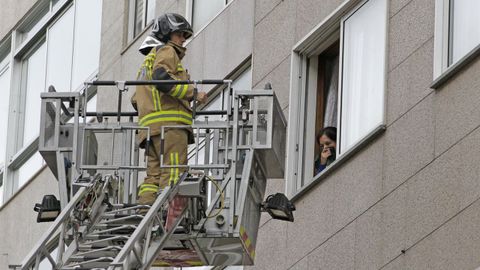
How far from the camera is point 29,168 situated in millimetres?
33125

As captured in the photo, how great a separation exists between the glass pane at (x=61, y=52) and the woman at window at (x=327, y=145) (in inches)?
445

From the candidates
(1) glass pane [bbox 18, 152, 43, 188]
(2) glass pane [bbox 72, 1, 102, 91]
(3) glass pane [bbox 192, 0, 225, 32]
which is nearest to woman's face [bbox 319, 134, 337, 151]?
(3) glass pane [bbox 192, 0, 225, 32]

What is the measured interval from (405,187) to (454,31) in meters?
1.72

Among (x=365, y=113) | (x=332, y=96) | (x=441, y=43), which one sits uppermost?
(x=441, y=43)

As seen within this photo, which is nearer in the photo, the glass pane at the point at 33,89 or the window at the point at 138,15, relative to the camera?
the window at the point at 138,15

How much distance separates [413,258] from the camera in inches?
746

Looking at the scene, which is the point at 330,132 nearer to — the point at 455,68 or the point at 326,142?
the point at 326,142

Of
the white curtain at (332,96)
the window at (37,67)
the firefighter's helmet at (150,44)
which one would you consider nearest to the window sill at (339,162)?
the white curtain at (332,96)

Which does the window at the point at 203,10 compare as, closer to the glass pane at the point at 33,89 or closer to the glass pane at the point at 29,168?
the glass pane at the point at 29,168

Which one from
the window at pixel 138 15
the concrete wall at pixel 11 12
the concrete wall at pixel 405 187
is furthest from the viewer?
the concrete wall at pixel 11 12

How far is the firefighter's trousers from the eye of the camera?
60.3 feet

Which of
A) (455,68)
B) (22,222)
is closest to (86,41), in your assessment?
(22,222)

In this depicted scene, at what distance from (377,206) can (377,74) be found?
1737mm

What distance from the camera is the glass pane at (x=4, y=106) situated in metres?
34.7
